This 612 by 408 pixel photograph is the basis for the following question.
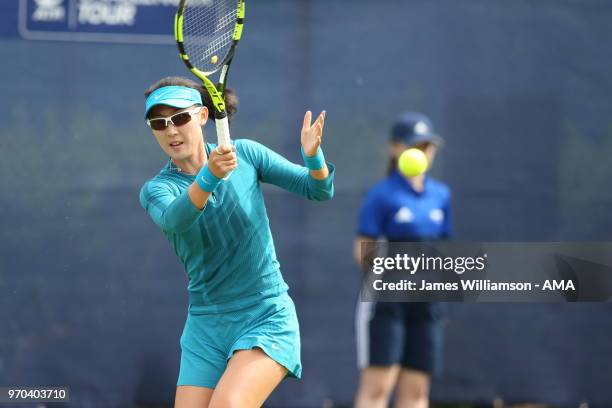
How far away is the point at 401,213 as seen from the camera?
464cm

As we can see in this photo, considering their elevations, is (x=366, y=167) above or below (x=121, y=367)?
above

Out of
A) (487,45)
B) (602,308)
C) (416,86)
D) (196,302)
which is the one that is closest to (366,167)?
(416,86)

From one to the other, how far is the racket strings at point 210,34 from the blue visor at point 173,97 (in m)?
0.11

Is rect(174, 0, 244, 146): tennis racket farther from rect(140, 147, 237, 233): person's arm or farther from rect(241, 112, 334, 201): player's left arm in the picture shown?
rect(241, 112, 334, 201): player's left arm

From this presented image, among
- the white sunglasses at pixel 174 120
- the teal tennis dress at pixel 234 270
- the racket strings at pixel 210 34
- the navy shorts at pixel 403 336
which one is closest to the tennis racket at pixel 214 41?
the racket strings at pixel 210 34

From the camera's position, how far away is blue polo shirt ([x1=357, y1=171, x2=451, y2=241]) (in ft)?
15.2

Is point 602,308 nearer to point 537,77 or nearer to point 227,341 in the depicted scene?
point 537,77

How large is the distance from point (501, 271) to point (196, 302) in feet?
5.29

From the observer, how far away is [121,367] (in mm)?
4816

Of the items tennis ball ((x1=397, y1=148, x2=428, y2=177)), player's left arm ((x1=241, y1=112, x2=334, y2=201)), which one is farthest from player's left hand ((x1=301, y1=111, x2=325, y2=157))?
tennis ball ((x1=397, y1=148, x2=428, y2=177))

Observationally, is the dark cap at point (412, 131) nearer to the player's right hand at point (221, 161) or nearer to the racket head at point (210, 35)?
the racket head at point (210, 35)

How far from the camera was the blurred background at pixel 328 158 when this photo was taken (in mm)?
4766

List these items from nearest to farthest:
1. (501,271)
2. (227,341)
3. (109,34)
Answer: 1. (227,341)
2. (501,271)
3. (109,34)

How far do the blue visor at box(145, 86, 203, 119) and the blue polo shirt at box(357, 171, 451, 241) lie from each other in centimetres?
173
